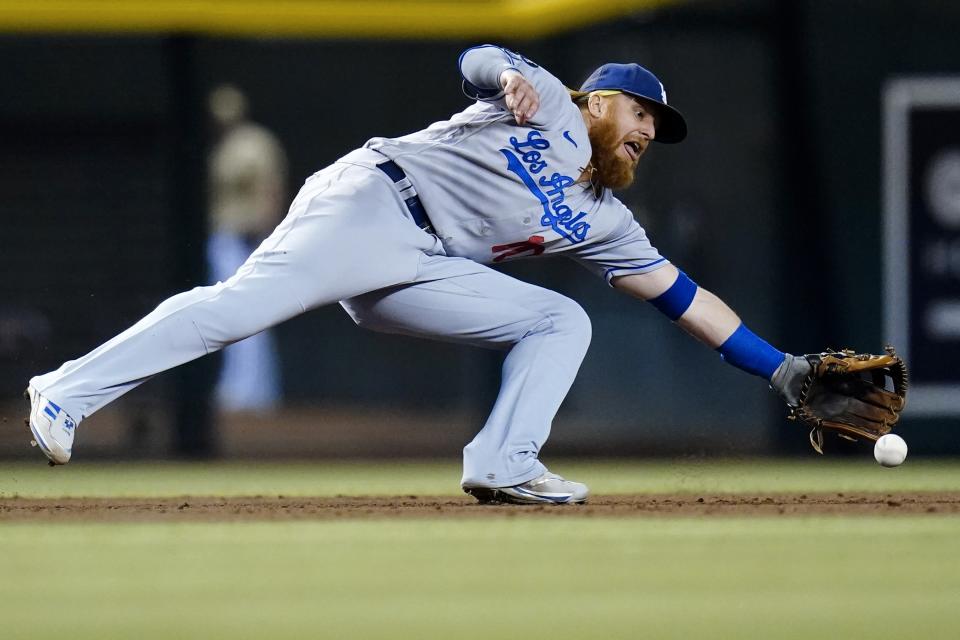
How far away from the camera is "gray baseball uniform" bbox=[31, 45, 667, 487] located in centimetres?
488

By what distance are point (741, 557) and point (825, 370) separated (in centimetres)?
151

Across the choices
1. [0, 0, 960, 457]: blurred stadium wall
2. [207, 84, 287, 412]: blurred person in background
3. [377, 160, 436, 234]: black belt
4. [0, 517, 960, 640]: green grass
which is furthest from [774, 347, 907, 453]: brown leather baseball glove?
[207, 84, 287, 412]: blurred person in background

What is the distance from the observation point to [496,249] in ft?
17.1

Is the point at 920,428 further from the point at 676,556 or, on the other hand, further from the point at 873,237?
the point at 676,556

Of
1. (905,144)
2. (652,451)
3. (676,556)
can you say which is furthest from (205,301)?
(905,144)

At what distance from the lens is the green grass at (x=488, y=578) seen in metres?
3.12

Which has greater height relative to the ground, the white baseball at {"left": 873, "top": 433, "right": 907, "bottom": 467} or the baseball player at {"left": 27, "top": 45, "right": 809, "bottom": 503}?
the baseball player at {"left": 27, "top": 45, "right": 809, "bottom": 503}

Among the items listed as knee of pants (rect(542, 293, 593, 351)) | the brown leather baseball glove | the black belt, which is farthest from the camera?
the brown leather baseball glove

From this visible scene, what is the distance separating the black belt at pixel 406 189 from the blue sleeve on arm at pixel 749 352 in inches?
39.8

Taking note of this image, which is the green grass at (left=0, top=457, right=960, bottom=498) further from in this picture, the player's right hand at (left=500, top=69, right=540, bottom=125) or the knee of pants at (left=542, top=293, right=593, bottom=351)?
the player's right hand at (left=500, top=69, right=540, bottom=125)

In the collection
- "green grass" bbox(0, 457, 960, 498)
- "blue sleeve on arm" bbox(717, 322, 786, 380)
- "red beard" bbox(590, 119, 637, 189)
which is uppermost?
"red beard" bbox(590, 119, 637, 189)

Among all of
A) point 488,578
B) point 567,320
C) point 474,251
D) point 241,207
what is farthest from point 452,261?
point 241,207

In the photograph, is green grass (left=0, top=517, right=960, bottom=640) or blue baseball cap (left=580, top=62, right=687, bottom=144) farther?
blue baseball cap (left=580, top=62, right=687, bottom=144)

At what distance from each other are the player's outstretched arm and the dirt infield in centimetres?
40
